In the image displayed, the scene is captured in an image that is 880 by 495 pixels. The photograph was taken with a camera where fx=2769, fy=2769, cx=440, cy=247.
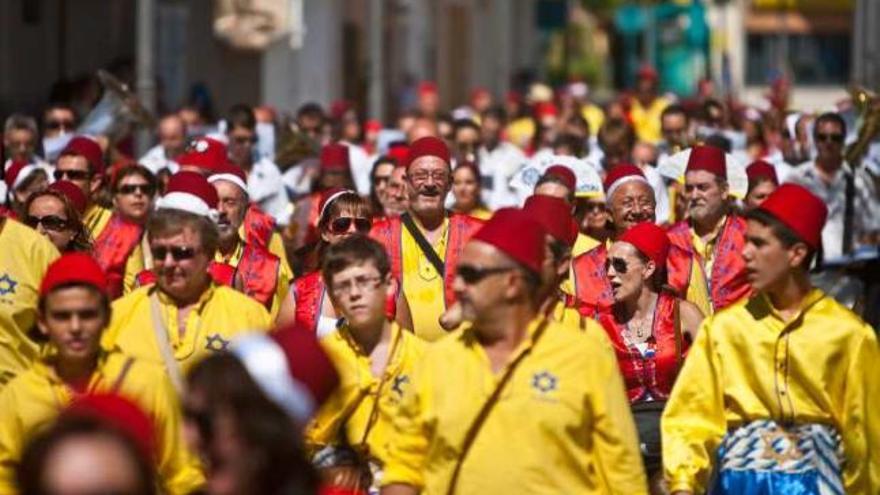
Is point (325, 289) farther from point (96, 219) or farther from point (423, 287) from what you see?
point (96, 219)

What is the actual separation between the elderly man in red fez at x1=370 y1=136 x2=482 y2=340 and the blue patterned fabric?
3011mm

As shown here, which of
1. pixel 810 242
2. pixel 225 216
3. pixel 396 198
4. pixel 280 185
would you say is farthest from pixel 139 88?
pixel 810 242

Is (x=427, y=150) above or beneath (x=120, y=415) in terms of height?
above

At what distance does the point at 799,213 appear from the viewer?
9.60 meters

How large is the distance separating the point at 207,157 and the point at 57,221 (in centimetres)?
266

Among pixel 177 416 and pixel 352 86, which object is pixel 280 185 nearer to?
pixel 177 416

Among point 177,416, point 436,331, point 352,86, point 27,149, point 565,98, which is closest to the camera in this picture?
point 177,416

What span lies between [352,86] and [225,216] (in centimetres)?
2690

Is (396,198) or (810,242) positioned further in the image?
(396,198)

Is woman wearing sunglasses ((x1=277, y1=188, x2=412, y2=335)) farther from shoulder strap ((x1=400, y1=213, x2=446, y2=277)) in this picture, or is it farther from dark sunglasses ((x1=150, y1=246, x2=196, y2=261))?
dark sunglasses ((x1=150, y1=246, x2=196, y2=261))

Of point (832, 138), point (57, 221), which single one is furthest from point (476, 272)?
point (832, 138)

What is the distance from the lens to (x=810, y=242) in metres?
9.59

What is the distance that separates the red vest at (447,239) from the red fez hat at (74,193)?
1975 millimetres

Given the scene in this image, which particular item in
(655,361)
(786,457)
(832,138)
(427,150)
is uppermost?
(832,138)
